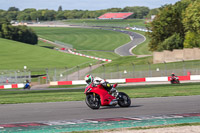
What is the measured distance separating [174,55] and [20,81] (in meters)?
25.3

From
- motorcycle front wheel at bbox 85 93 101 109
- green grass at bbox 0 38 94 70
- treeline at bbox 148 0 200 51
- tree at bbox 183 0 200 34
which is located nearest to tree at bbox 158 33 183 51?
treeline at bbox 148 0 200 51

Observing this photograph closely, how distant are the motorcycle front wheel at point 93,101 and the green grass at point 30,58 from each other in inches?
2703

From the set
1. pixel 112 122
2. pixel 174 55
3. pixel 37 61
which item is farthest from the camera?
pixel 37 61

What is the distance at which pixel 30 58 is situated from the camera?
96688 millimetres

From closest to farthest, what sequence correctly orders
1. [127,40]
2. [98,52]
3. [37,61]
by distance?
[37,61] < [98,52] < [127,40]

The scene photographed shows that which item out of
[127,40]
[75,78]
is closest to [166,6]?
[75,78]

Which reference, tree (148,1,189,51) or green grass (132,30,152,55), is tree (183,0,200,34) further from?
green grass (132,30,152,55)

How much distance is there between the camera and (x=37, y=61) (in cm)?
9325

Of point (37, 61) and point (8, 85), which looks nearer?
point (8, 85)

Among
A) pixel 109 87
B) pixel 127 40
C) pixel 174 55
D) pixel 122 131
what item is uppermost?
pixel 127 40

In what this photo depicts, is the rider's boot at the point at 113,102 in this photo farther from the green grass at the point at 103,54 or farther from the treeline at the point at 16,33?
the treeline at the point at 16,33

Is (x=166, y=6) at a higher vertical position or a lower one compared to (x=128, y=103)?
higher

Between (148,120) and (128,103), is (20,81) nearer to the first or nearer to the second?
(128,103)

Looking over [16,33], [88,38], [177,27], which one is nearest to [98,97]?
[177,27]
